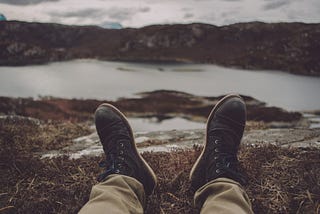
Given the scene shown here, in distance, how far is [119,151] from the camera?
2.76 meters

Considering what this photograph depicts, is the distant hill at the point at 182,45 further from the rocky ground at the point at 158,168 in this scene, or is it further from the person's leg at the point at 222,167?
the person's leg at the point at 222,167

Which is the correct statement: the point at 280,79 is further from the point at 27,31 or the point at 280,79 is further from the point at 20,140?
the point at 27,31

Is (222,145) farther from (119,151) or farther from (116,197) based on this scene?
(116,197)

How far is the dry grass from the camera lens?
7.57ft

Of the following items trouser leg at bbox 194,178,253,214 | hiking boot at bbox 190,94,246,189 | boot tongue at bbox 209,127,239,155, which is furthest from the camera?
boot tongue at bbox 209,127,239,155

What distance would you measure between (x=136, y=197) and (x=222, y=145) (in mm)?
944

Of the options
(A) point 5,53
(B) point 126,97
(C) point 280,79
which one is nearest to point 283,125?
(B) point 126,97

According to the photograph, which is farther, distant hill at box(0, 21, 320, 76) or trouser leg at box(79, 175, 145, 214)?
distant hill at box(0, 21, 320, 76)

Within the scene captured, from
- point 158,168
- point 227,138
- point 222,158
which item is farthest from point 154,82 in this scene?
point 222,158

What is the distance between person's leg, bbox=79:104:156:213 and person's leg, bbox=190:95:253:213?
0.42 m

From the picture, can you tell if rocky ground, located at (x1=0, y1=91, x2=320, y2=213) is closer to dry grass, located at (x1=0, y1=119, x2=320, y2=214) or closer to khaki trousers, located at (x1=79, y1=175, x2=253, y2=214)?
dry grass, located at (x1=0, y1=119, x2=320, y2=214)

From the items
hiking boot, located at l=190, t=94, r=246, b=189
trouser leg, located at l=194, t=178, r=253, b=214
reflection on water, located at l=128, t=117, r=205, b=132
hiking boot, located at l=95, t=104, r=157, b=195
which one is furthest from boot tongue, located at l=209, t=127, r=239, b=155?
reflection on water, located at l=128, t=117, r=205, b=132

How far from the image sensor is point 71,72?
121 ft

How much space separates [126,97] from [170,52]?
82.7 ft
